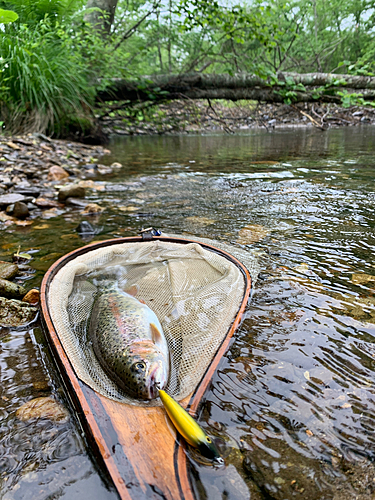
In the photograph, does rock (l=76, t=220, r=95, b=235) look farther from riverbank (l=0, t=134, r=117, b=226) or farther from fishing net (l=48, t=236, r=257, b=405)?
fishing net (l=48, t=236, r=257, b=405)

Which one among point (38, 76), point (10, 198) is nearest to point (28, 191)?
point (10, 198)

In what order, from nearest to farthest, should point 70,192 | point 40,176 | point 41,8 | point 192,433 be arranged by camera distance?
point 192,433 < point 70,192 < point 40,176 < point 41,8

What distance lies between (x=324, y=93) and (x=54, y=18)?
8.54 meters

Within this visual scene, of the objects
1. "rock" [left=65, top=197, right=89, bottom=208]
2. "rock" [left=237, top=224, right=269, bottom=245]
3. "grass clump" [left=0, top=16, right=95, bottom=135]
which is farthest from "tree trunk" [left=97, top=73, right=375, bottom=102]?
"rock" [left=237, top=224, right=269, bottom=245]

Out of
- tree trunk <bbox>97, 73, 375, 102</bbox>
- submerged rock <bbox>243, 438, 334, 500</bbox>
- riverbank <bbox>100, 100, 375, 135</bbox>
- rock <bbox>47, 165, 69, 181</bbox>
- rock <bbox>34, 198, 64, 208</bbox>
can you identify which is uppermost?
tree trunk <bbox>97, 73, 375, 102</bbox>

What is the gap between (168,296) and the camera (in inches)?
94.7

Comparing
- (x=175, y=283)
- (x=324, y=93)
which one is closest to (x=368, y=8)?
(x=324, y=93)

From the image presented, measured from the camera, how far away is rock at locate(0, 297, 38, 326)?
2.24m

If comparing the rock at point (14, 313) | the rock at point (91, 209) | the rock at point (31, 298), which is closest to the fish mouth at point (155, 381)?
the rock at point (14, 313)

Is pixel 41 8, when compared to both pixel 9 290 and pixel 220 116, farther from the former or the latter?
pixel 9 290

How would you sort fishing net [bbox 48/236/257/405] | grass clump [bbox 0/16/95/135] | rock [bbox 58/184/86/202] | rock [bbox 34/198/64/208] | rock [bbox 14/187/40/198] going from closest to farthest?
fishing net [bbox 48/236/257/405] < rock [bbox 34/198/64/208] < rock [bbox 14/187/40/198] < rock [bbox 58/184/86/202] < grass clump [bbox 0/16/95/135]

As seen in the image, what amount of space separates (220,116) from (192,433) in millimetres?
11226

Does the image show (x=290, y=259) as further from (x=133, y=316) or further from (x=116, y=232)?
(x=116, y=232)

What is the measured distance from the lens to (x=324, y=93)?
415 inches
